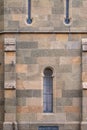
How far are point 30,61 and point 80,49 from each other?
257cm

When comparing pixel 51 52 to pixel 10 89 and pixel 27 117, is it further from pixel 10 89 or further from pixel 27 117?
pixel 27 117

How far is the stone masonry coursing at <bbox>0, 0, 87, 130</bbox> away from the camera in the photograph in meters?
41.5

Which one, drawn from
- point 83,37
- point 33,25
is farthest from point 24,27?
point 83,37

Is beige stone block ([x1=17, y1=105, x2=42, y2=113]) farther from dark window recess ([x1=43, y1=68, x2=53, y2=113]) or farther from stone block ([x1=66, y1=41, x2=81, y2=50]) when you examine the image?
stone block ([x1=66, y1=41, x2=81, y2=50])

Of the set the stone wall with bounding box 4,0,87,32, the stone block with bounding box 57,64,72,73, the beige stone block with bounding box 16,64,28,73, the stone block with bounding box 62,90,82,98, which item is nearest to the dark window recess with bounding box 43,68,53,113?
the stone block with bounding box 57,64,72,73

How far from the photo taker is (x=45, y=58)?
136 feet

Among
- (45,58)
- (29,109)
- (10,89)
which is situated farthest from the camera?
(45,58)

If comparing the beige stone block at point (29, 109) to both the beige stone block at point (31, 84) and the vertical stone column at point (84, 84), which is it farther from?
the vertical stone column at point (84, 84)

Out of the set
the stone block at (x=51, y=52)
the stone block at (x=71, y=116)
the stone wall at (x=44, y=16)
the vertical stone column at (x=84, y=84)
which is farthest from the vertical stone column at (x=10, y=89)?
the vertical stone column at (x=84, y=84)

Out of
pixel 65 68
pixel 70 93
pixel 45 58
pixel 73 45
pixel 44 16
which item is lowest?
pixel 70 93

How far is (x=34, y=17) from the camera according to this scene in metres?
41.7

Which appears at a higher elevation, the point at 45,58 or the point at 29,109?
the point at 45,58

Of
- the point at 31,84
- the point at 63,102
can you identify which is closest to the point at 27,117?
the point at 31,84

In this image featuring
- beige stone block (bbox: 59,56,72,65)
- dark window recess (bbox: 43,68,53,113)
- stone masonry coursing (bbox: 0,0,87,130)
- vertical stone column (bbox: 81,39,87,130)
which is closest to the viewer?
vertical stone column (bbox: 81,39,87,130)
